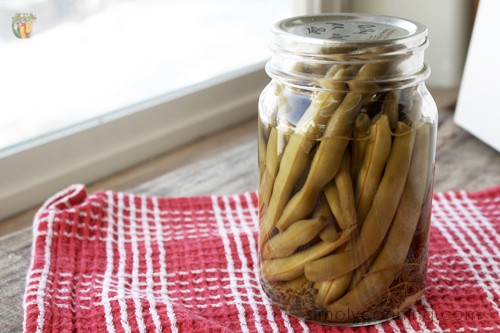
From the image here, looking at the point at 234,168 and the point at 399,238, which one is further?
the point at 234,168

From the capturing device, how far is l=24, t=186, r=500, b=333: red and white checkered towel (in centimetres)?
53

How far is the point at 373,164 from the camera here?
1.59 ft

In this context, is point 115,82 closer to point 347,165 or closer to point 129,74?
point 129,74

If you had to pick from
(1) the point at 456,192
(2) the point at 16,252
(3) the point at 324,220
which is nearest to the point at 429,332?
(3) the point at 324,220

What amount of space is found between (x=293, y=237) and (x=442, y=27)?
60 centimetres

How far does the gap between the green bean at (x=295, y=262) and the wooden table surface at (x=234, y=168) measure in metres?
0.24

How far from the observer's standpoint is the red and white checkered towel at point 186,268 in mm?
534

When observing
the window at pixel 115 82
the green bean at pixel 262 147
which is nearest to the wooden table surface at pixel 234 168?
the window at pixel 115 82

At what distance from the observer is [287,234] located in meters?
0.52

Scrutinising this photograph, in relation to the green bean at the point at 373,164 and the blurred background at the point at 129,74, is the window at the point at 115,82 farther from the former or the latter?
the green bean at the point at 373,164

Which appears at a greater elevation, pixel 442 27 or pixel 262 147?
pixel 262 147

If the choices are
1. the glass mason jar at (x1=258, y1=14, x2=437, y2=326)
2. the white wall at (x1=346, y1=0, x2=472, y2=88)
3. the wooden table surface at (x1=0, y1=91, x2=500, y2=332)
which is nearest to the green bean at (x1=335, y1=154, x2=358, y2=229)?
the glass mason jar at (x1=258, y1=14, x2=437, y2=326)

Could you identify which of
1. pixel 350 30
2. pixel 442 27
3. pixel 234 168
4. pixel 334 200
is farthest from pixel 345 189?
pixel 442 27

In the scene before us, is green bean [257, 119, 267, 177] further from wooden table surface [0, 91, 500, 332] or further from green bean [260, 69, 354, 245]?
wooden table surface [0, 91, 500, 332]
